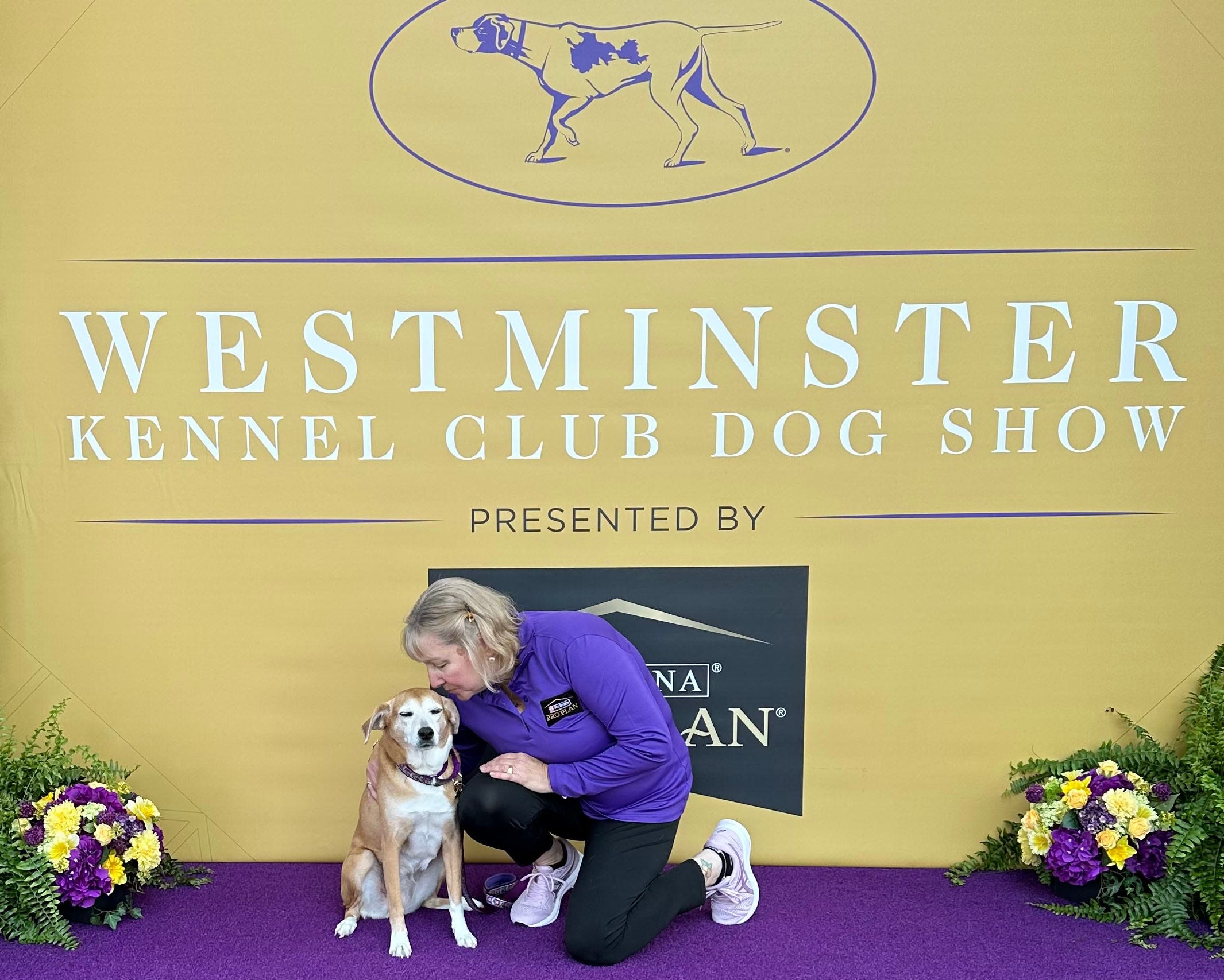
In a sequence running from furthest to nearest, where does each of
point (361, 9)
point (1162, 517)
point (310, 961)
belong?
1. point (1162, 517)
2. point (361, 9)
3. point (310, 961)

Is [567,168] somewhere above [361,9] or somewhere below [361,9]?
below

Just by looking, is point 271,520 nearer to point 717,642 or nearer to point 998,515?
point 717,642

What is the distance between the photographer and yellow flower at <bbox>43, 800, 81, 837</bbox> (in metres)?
2.59

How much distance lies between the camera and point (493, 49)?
274cm

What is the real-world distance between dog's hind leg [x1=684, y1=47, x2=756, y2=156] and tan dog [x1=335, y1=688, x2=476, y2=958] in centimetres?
175

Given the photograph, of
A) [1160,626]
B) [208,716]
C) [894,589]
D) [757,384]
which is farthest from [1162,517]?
[208,716]

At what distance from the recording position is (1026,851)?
2814 mm

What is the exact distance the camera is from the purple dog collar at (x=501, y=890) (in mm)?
2764

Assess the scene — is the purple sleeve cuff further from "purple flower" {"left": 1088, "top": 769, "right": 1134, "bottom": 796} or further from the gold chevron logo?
"purple flower" {"left": 1088, "top": 769, "right": 1134, "bottom": 796}

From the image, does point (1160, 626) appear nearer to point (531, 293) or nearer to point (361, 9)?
point (531, 293)

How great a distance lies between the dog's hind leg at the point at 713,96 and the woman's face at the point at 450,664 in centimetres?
160

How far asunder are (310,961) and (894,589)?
1.87 meters

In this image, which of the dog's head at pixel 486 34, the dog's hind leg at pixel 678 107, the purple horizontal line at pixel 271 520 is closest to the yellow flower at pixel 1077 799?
the purple horizontal line at pixel 271 520

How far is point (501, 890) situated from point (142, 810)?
3.35 ft
